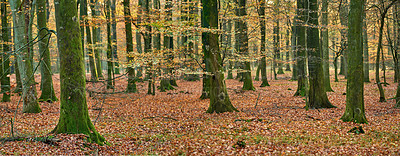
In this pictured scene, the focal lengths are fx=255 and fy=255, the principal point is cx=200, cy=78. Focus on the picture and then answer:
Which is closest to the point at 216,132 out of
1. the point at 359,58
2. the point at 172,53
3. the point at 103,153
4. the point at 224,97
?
the point at 224,97

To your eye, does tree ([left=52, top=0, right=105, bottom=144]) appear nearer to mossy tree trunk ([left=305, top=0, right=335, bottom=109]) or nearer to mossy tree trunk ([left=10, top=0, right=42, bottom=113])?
mossy tree trunk ([left=10, top=0, right=42, bottom=113])

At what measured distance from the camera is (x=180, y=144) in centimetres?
760

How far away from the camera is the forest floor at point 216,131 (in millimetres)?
6606

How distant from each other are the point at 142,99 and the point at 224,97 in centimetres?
618

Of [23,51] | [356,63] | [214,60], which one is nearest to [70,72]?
[23,51]

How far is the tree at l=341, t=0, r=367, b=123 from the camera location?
866cm

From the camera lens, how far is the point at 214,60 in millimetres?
11320

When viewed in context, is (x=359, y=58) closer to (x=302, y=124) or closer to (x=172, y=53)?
(x=302, y=124)

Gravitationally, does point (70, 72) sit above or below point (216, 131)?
above

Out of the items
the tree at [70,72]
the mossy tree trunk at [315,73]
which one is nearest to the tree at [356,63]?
the mossy tree trunk at [315,73]

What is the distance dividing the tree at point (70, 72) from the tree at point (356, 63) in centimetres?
853

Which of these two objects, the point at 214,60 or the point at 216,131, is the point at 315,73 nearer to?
the point at 214,60

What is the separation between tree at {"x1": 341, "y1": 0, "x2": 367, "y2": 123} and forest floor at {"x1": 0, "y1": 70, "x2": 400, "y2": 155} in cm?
64

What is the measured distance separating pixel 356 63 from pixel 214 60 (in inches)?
212
